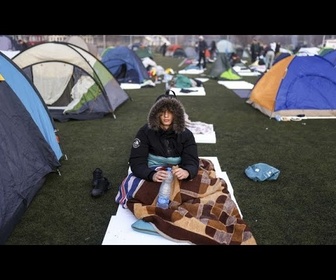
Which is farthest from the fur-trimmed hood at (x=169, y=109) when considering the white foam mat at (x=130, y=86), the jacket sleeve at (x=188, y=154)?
the white foam mat at (x=130, y=86)

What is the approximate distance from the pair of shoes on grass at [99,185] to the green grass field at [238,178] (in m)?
0.07

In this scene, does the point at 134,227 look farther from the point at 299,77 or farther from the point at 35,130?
the point at 299,77

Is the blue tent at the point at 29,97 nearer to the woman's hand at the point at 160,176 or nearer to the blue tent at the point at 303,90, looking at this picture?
the woman's hand at the point at 160,176

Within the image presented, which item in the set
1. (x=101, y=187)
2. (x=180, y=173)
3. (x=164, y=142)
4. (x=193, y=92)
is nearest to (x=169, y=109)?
(x=164, y=142)

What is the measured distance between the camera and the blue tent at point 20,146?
10.6 feet

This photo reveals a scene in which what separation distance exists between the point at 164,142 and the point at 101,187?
3.13 ft

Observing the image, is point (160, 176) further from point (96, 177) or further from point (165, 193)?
point (96, 177)

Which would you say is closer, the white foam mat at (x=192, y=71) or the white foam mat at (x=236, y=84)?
the white foam mat at (x=236, y=84)

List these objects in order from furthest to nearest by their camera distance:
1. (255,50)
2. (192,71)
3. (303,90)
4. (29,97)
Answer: (255,50)
(192,71)
(303,90)
(29,97)

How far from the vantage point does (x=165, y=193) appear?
321 centimetres

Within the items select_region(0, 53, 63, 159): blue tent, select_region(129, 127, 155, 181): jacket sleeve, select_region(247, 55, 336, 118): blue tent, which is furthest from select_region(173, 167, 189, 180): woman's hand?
select_region(247, 55, 336, 118): blue tent

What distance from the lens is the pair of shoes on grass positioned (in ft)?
12.4
